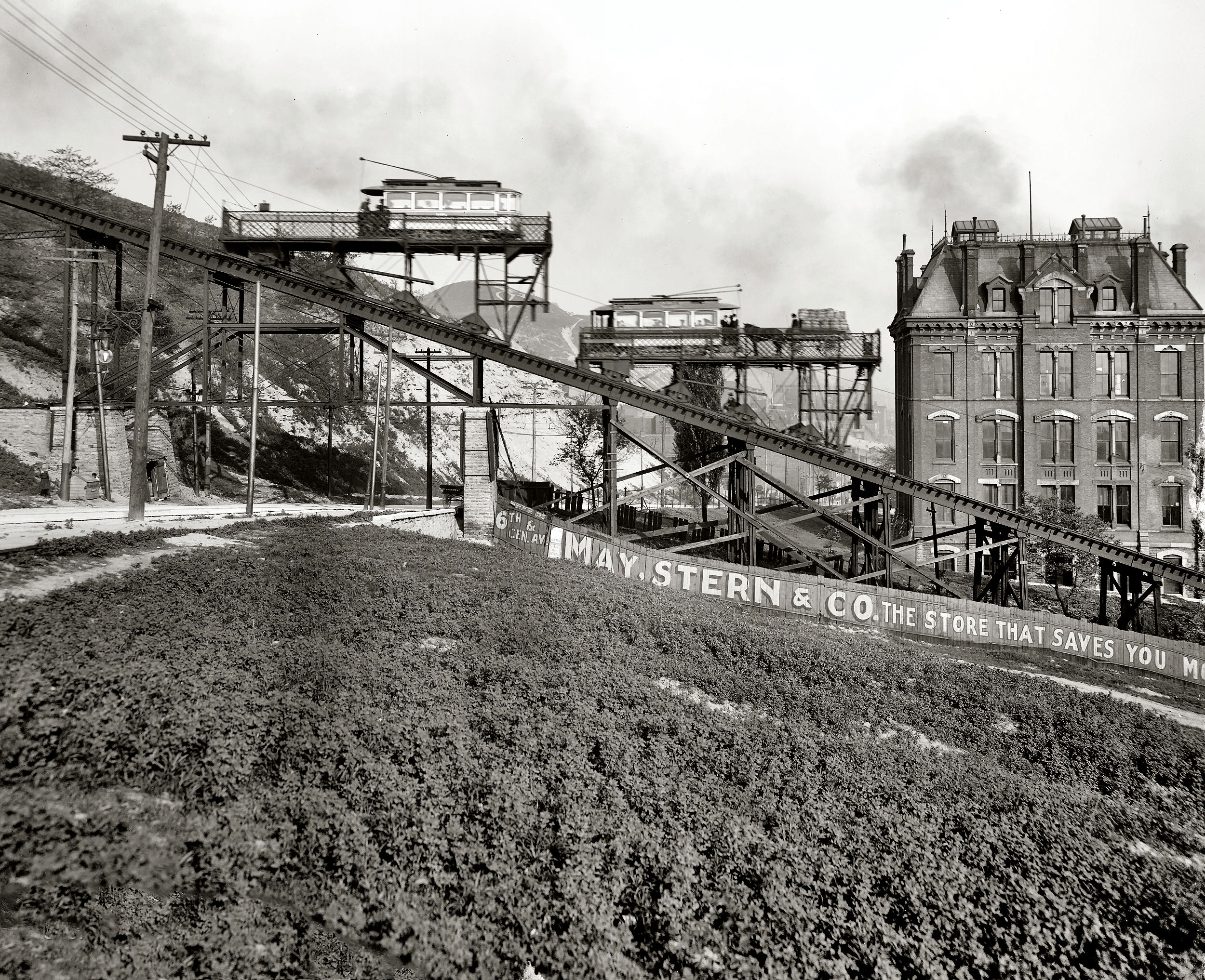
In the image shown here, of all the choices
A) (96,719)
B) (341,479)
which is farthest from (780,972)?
(341,479)

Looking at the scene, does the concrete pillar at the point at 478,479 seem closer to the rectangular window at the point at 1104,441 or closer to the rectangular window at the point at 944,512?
the rectangular window at the point at 944,512

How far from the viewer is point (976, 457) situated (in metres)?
42.3

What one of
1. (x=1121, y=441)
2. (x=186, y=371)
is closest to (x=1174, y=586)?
(x=1121, y=441)

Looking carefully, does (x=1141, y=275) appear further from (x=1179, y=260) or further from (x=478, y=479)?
(x=478, y=479)

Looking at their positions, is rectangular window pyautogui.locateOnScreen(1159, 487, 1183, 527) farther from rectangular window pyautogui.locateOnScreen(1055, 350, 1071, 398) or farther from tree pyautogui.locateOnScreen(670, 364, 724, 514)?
tree pyautogui.locateOnScreen(670, 364, 724, 514)

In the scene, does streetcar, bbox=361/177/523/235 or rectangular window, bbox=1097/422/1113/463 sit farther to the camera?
rectangular window, bbox=1097/422/1113/463

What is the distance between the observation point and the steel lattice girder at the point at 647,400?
25.7 metres

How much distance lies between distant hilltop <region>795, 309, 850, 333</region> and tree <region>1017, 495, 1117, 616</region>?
465 inches

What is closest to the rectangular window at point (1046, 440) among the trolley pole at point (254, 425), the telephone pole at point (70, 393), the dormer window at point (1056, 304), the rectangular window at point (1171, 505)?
the dormer window at point (1056, 304)

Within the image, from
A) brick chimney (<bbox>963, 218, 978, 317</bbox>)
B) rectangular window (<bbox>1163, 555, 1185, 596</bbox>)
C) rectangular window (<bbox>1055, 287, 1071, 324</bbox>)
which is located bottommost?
rectangular window (<bbox>1163, 555, 1185, 596</bbox>)

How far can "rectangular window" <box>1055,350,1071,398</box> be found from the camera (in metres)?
42.3

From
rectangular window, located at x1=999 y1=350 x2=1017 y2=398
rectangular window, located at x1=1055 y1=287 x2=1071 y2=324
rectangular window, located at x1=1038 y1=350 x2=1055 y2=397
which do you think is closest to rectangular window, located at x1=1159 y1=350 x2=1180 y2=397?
rectangular window, located at x1=1055 y1=287 x2=1071 y2=324

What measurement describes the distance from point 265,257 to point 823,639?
27.9m

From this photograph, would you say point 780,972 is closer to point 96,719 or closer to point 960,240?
point 96,719
